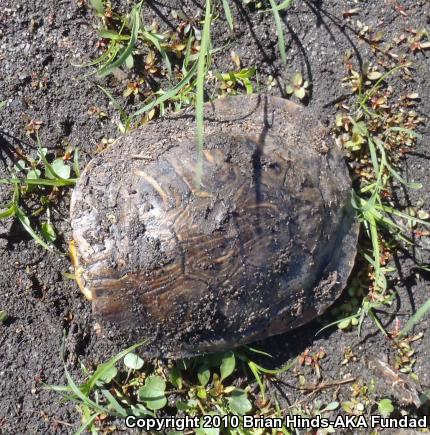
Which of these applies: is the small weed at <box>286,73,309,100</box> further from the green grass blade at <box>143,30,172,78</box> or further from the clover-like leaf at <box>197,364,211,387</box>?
the clover-like leaf at <box>197,364,211,387</box>

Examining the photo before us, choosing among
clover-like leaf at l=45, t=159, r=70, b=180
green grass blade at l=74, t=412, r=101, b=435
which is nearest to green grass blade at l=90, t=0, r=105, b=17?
clover-like leaf at l=45, t=159, r=70, b=180

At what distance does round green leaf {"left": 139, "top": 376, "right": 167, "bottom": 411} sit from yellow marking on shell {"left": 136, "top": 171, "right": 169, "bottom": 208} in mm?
942

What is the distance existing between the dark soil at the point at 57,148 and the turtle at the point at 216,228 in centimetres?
27

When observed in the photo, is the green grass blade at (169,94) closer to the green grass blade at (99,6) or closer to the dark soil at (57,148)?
the dark soil at (57,148)

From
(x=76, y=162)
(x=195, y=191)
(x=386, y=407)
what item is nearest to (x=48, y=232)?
(x=76, y=162)

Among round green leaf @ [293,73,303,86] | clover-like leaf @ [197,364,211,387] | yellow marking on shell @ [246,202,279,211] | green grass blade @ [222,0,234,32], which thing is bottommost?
clover-like leaf @ [197,364,211,387]

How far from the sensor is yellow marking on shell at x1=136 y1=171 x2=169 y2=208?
6.87 ft

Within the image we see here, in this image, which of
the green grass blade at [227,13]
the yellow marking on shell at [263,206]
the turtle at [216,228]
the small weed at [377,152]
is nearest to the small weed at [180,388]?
the turtle at [216,228]

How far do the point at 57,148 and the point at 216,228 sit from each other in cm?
102

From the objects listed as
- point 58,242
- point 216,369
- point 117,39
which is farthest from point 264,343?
point 117,39

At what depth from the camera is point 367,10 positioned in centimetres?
257

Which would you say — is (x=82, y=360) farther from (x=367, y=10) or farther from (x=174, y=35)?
(x=367, y=10)

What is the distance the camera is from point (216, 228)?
2.06 m

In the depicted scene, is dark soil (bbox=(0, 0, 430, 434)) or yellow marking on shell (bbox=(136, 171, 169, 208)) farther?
dark soil (bbox=(0, 0, 430, 434))
